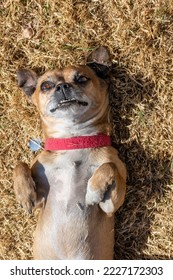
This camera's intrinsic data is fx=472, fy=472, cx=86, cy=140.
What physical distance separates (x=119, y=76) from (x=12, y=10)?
1.26 m

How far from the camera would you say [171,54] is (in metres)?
4.47

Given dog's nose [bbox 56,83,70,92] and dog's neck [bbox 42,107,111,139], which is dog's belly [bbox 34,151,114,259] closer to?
dog's neck [bbox 42,107,111,139]

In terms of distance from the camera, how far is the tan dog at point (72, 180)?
13.0 feet

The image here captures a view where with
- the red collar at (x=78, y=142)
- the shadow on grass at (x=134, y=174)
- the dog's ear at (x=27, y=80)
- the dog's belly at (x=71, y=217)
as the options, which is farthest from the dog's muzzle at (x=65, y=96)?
the shadow on grass at (x=134, y=174)

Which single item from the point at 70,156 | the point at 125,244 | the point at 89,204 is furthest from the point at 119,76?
the point at 125,244

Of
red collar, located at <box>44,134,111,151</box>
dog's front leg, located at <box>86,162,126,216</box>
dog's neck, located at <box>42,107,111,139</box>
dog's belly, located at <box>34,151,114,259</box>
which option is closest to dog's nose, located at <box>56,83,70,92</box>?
dog's neck, located at <box>42,107,111,139</box>

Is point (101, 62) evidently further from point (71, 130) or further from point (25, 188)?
point (25, 188)

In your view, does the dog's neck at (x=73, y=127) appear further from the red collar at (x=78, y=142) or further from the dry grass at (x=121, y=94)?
the dry grass at (x=121, y=94)

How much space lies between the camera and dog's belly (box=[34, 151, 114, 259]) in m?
4.04

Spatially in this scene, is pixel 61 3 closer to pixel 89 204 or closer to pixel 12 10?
pixel 12 10

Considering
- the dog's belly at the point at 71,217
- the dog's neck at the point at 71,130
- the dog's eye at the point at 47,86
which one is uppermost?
the dog's eye at the point at 47,86

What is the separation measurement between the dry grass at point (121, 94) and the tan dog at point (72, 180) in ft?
1.49

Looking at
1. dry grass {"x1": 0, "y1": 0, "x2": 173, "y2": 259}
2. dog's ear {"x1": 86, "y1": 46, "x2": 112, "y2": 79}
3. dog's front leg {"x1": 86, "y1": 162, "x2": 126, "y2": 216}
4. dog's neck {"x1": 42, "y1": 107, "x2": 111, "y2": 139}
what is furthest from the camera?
dry grass {"x1": 0, "y1": 0, "x2": 173, "y2": 259}
